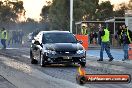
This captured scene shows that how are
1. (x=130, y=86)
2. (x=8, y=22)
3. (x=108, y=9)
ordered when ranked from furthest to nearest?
1. (x=8, y=22)
2. (x=108, y=9)
3. (x=130, y=86)

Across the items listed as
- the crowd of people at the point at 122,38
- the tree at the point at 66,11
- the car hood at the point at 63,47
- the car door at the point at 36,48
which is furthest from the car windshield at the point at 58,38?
the tree at the point at 66,11

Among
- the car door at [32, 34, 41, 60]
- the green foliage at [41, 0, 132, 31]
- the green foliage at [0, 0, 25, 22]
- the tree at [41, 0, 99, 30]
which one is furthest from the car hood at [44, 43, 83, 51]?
the green foliage at [0, 0, 25, 22]

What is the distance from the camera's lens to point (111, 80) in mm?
4352

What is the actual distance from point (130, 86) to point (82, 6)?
2584 inches

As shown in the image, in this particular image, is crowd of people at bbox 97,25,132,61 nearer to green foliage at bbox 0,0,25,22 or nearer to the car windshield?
the car windshield

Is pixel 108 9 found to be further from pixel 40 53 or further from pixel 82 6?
pixel 40 53

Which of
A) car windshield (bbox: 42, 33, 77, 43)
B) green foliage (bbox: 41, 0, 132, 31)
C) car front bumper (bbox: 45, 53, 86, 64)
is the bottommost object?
car front bumper (bbox: 45, 53, 86, 64)

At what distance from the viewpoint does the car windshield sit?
19.0m

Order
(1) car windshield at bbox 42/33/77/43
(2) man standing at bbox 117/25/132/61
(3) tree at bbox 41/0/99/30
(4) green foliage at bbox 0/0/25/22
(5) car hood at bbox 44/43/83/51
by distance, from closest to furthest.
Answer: (5) car hood at bbox 44/43/83/51, (1) car windshield at bbox 42/33/77/43, (2) man standing at bbox 117/25/132/61, (3) tree at bbox 41/0/99/30, (4) green foliage at bbox 0/0/25/22

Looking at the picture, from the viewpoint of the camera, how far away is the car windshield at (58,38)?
19.0 meters

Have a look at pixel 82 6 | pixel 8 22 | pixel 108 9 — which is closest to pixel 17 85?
pixel 82 6

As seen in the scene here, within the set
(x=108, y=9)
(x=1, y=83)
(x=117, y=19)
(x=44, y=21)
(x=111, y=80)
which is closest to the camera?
(x=111, y=80)

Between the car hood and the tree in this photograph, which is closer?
the car hood

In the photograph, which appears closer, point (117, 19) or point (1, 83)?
point (1, 83)
